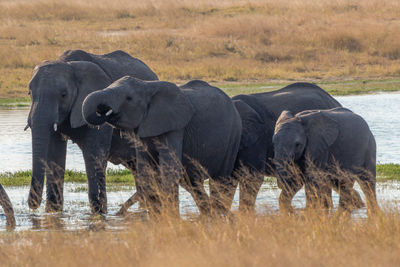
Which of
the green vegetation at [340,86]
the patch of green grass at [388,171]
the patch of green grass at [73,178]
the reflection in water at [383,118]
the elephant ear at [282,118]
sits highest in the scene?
the elephant ear at [282,118]

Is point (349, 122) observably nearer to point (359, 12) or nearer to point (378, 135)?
point (378, 135)

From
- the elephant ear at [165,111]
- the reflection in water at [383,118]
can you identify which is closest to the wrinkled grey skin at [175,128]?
the elephant ear at [165,111]

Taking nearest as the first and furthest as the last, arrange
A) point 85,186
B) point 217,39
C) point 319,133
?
1. point 319,133
2. point 85,186
3. point 217,39

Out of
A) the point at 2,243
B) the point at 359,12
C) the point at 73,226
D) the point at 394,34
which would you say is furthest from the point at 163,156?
the point at 359,12

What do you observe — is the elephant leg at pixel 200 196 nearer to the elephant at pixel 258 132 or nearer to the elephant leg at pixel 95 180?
the elephant at pixel 258 132

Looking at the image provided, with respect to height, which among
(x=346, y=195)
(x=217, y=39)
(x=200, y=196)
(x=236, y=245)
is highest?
(x=236, y=245)

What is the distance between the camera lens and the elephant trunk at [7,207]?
→ 30.7 ft

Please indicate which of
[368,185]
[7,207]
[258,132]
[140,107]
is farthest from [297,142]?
[7,207]

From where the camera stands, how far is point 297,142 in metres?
Result: 9.91

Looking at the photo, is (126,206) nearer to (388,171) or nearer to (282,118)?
(282,118)

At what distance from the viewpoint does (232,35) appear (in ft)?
129

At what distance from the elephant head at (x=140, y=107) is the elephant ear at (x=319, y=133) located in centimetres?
138

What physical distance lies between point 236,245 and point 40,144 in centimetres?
389

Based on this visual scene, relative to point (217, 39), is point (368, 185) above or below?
above
